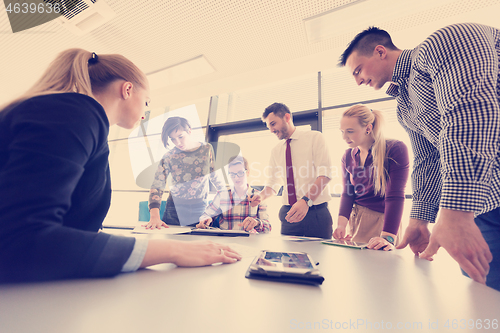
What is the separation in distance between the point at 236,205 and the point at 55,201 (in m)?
2.06

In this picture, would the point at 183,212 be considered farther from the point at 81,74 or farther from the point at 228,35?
the point at 228,35

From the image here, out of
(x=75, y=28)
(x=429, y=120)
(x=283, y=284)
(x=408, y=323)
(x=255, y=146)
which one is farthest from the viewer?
(x=255, y=146)

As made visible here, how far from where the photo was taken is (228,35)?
103 inches

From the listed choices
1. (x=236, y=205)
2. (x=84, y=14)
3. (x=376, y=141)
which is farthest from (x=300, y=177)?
(x=84, y=14)

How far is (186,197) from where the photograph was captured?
201cm

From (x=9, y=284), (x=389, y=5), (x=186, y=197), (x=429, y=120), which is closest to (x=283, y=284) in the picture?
(x=9, y=284)

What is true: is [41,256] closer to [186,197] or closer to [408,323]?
[408,323]

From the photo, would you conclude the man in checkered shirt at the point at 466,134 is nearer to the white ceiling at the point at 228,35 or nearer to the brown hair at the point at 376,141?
the brown hair at the point at 376,141

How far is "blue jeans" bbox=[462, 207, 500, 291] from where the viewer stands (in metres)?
0.64

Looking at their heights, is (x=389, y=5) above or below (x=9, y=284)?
above

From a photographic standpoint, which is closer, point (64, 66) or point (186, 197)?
point (64, 66)

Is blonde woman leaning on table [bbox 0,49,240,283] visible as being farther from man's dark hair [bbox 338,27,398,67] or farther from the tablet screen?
man's dark hair [bbox 338,27,398,67]

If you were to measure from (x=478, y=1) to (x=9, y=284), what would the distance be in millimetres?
3695

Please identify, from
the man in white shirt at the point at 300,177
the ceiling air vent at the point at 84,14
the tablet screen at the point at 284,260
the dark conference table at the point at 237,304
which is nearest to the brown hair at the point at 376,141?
the man in white shirt at the point at 300,177
